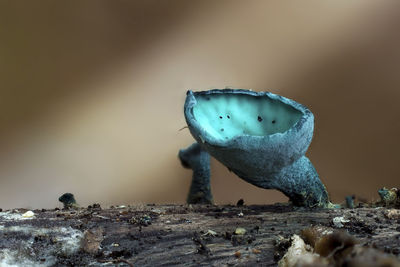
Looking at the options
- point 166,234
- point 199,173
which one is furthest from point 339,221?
point 199,173

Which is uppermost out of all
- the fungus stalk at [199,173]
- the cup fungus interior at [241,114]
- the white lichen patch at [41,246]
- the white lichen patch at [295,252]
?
the cup fungus interior at [241,114]

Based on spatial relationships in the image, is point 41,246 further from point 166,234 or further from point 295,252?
point 295,252

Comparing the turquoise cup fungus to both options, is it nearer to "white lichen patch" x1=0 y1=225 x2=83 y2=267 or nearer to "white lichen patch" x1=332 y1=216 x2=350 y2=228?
"white lichen patch" x1=332 y1=216 x2=350 y2=228

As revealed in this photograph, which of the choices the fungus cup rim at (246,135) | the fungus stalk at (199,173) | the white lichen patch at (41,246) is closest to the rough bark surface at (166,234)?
the white lichen patch at (41,246)

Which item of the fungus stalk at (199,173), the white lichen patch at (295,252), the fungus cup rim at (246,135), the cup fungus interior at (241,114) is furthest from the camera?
the fungus stalk at (199,173)

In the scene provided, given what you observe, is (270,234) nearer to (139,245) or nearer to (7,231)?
(139,245)

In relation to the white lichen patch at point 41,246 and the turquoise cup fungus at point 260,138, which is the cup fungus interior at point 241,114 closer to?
the turquoise cup fungus at point 260,138

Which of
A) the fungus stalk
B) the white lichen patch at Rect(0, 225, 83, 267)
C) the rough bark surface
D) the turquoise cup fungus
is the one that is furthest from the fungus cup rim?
the fungus stalk

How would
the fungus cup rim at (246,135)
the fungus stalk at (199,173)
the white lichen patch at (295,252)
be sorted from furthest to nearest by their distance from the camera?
the fungus stalk at (199,173) → the fungus cup rim at (246,135) → the white lichen patch at (295,252)
